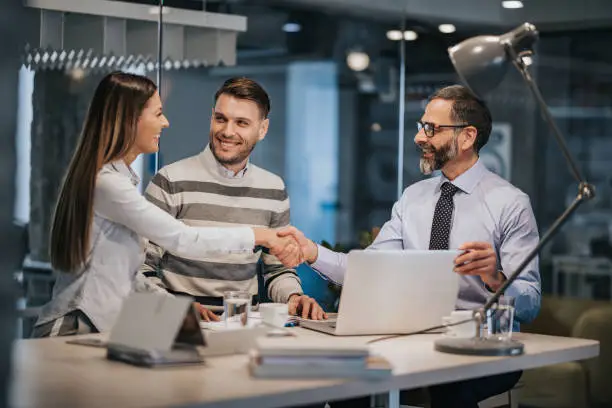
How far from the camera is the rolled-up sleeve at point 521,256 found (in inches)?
136

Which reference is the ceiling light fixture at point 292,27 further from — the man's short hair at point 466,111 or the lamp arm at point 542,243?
the lamp arm at point 542,243

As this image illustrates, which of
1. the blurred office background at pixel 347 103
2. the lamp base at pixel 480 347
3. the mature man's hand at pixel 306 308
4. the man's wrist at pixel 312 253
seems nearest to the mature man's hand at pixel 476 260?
the lamp base at pixel 480 347

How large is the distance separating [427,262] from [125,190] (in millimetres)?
942

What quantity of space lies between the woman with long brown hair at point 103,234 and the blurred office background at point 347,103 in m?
1.17

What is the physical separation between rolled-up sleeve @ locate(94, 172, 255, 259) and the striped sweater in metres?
0.64

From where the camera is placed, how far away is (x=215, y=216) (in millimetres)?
3791

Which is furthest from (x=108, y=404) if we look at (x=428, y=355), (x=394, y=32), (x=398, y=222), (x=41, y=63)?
(x=394, y=32)

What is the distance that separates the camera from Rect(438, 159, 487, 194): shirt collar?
3.77m

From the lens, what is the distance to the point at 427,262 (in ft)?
9.69

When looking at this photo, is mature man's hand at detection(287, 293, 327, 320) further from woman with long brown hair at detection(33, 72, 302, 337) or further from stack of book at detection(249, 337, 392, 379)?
stack of book at detection(249, 337, 392, 379)

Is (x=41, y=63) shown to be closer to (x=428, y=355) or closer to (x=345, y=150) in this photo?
(x=345, y=150)

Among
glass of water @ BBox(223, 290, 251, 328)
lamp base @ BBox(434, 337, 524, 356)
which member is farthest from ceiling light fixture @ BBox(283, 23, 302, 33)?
lamp base @ BBox(434, 337, 524, 356)

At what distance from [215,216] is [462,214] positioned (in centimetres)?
95

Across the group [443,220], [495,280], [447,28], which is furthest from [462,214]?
[447,28]
